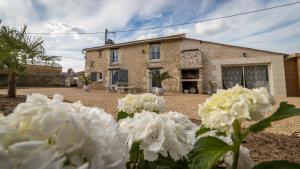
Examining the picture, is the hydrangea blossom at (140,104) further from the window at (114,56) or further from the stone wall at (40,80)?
the stone wall at (40,80)

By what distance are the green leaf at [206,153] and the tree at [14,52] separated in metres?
8.89

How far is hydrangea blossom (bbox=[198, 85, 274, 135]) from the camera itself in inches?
31.6

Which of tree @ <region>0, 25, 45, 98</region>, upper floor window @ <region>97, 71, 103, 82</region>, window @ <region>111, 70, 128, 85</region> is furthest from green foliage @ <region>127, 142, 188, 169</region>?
upper floor window @ <region>97, 71, 103, 82</region>

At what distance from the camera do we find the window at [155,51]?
1739cm

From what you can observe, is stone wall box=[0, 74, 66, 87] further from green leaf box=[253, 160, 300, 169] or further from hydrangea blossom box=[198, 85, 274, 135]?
green leaf box=[253, 160, 300, 169]

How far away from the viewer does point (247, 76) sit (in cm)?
1484

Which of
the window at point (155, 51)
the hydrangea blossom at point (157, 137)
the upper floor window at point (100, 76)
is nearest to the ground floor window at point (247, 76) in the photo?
the window at point (155, 51)

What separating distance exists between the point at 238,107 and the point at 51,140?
0.62 m

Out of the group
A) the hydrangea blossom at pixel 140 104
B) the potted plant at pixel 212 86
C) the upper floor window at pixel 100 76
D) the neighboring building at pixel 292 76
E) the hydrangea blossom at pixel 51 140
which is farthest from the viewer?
the upper floor window at pixel 100 76

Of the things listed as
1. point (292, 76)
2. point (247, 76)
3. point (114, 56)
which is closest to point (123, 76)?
point (114, 56)

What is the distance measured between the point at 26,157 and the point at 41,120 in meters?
0.07

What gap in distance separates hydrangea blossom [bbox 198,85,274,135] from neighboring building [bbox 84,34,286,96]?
14.7 metres

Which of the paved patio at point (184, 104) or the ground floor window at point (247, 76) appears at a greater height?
the ground floor window at point (247, 76)

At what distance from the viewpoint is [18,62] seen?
8602mm
